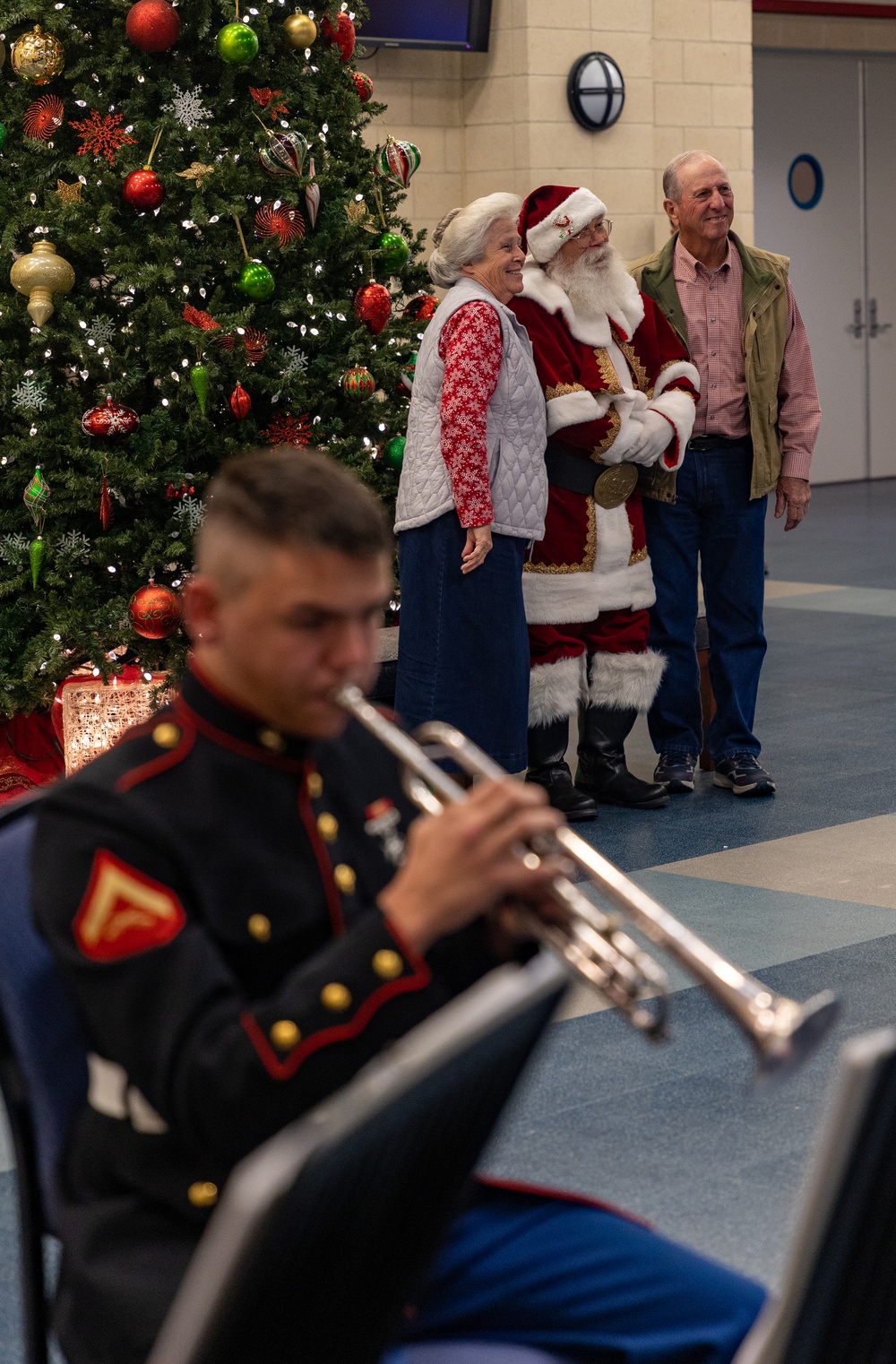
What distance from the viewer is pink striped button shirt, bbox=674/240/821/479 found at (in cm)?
493

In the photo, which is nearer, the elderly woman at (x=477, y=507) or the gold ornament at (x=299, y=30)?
the elderly woman at (x=477, y=507)

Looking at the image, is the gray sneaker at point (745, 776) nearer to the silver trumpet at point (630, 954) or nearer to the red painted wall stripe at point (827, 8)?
the silver trumpet at point (630, 954)

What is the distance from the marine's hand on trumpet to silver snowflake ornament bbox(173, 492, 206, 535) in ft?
12.6

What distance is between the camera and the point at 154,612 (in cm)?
471

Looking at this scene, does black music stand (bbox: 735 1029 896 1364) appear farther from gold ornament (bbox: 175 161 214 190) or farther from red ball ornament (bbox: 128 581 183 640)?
gold ornament (bbox: 175 161 214 190)

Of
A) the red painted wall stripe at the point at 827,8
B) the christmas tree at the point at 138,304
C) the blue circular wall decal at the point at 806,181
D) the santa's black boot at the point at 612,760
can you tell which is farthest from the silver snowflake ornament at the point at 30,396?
the blue circular wall decal at the point at 806,181

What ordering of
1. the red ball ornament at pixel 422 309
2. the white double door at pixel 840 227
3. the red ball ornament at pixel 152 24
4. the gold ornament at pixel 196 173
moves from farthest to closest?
the white double door at pixel 840 227
the red ball ornament at pixel 422 309
the gold ornament at pixel 196 173
the red ball ornament at pixel 152 24

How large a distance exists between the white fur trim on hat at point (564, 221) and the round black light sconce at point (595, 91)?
4.22 m

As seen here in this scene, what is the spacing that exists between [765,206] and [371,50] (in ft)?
19.7

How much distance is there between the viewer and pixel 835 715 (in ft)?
19.8

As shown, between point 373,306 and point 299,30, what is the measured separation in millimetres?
820

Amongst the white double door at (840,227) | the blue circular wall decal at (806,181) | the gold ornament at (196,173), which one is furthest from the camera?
the blue circular wall decal at (806,181)

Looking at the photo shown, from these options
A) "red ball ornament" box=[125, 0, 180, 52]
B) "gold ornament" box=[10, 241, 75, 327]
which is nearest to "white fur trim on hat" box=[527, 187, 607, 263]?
"red ball ornament" box=[125, 0, 180, 52]

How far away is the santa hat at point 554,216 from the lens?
4543 mm
